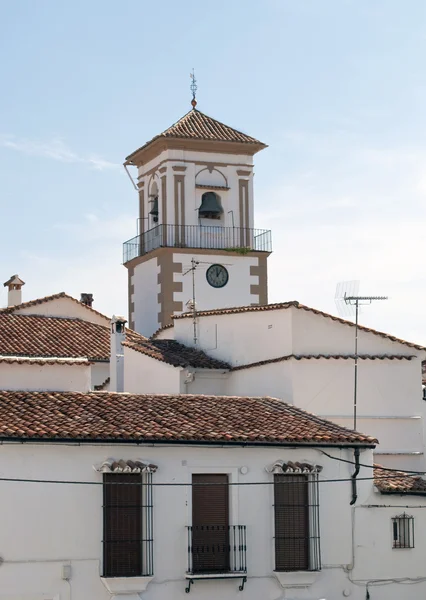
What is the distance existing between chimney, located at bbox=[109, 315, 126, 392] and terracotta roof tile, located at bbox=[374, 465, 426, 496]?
8487 mm

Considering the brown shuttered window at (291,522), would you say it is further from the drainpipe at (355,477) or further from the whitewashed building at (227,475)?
the drainpipe at (355,477)

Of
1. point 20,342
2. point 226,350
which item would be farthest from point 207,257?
point 226,350

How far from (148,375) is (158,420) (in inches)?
344

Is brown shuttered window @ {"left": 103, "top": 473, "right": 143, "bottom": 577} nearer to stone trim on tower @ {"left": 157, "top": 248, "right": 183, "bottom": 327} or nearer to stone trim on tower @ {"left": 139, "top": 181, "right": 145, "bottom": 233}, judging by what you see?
stone trim on tower @ {"left": 157, "top": 248, "right": 183, "bottom": 327}

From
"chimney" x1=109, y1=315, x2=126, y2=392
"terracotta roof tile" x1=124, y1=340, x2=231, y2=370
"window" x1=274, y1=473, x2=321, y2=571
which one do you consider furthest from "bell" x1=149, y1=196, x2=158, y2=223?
"window" x1=274, y1=473, x2=321, y2=571

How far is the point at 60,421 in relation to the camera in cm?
2805

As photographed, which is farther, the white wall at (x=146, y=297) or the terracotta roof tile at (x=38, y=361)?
the white wall at (x=146, y=297)

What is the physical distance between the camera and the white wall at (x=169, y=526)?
2700 centimetres

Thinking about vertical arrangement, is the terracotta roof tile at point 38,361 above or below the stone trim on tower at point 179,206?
below

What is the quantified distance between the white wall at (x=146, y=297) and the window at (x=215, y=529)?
2431cm

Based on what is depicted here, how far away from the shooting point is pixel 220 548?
28688 mm

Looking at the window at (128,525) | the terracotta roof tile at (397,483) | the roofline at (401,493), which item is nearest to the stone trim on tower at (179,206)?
the terracotta roof tile at (397,483)

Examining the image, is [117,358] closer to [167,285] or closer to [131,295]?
[167,285]

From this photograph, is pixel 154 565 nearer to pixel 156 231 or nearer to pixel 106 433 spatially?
pixel 106 433
